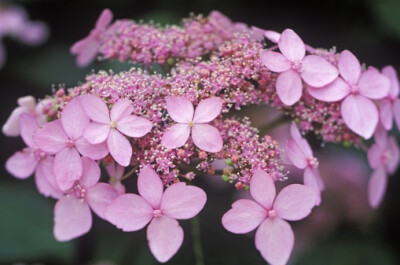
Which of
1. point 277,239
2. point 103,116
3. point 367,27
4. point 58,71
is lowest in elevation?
point 58,71

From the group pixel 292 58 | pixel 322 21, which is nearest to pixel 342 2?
pixel 322 21

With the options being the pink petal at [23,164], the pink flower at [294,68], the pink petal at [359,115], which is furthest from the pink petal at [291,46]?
the pink petal at [23,164]

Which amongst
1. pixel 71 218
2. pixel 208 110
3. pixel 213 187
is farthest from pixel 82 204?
pixel 213 187

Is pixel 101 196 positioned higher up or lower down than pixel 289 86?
lower down

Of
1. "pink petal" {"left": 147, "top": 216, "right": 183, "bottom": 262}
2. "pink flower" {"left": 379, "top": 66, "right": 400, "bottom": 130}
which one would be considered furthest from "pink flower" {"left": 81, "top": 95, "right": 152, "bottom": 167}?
"pink flower" {"left": 379, "top": 66, "right": 400, "bottom": 130}

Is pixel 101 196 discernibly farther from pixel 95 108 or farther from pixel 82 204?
pixel 95 108

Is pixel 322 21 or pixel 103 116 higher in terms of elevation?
pixel 103 116

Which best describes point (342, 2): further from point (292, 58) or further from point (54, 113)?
point (54, 113)

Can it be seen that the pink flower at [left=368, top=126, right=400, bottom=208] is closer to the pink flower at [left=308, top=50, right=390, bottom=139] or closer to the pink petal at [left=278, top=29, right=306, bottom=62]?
the pink flower at [left=308, top=50, right=390, bottom=139]
